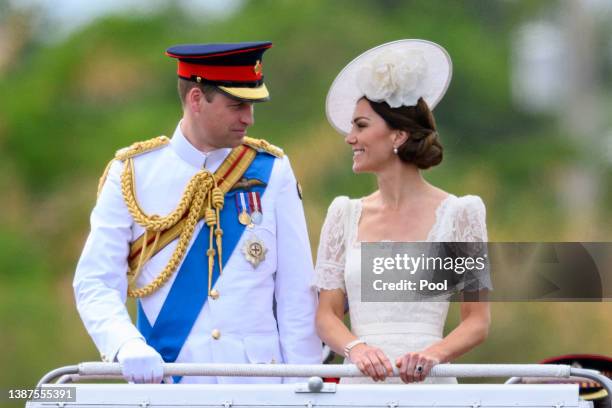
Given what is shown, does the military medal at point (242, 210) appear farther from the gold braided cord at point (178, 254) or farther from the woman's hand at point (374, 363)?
the woman's hand at point (374, 363)

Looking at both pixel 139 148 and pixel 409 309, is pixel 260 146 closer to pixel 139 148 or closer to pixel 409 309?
pixel 139 148

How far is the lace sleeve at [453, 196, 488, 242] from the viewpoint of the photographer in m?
5.79

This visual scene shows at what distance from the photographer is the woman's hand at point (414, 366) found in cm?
536

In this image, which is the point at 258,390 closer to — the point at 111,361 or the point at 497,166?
the point at 111,361

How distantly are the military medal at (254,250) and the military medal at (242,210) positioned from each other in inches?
2.2

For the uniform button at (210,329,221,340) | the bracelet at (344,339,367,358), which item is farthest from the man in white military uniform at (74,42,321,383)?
the bracelet at (344,339,367,358)

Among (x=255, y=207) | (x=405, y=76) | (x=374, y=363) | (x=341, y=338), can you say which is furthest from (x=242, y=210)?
(x=374, y=363)

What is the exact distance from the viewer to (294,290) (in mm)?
5941

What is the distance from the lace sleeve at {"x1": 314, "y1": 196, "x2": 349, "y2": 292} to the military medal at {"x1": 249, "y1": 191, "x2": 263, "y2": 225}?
0.70 ft

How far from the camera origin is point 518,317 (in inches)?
445

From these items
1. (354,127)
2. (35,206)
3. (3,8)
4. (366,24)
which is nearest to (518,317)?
(366,24)

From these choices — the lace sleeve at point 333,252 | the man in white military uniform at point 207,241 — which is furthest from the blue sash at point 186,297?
the lace sleeve at point 333,252

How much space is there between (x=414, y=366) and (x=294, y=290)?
0.70 m

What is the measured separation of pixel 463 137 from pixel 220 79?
700 centimetres
